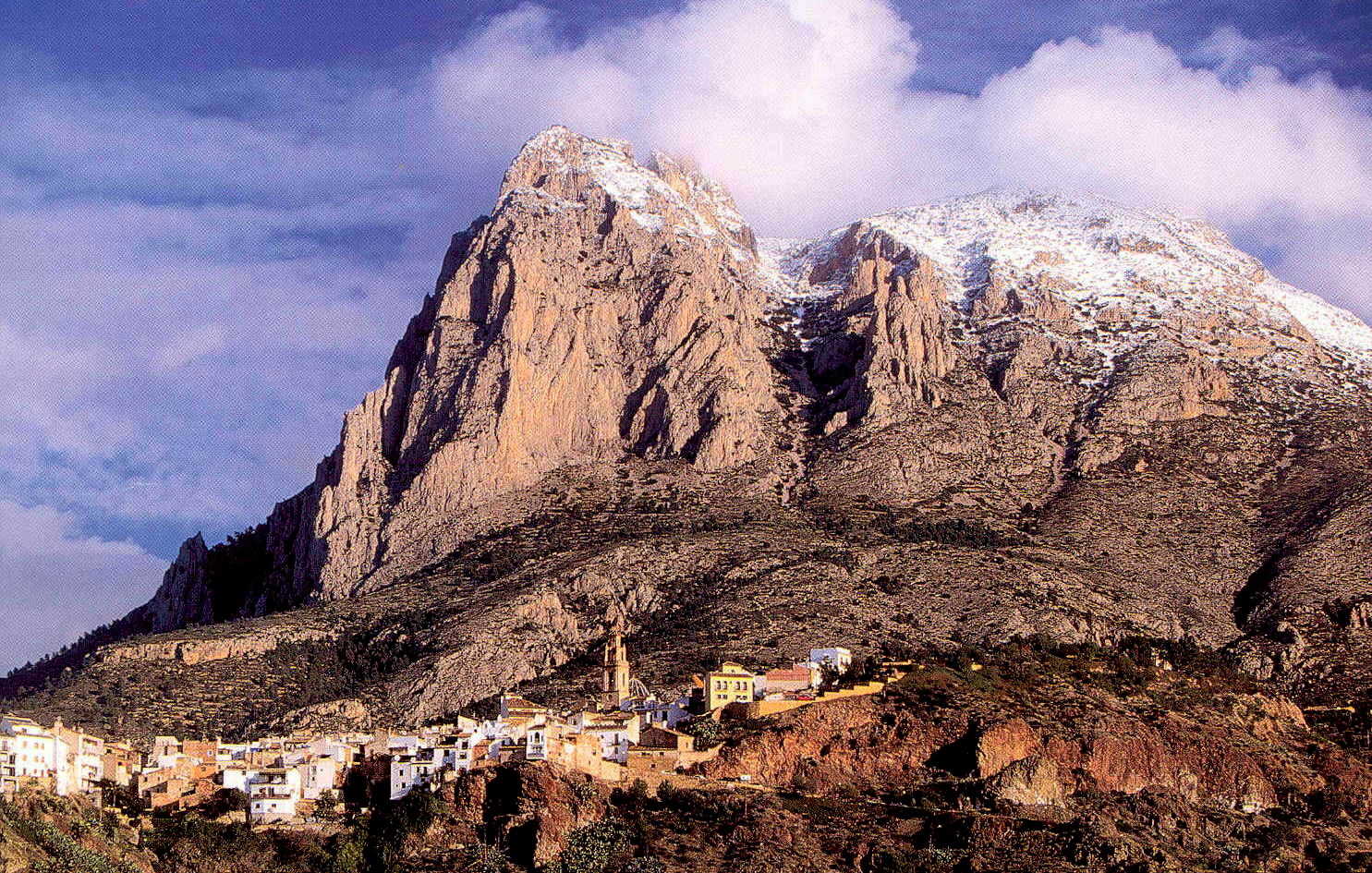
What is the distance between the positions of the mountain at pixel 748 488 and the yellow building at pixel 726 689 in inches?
500

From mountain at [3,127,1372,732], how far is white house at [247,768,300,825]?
73.8ft

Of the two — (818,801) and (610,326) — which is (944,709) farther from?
(610,326)

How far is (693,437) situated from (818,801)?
6250 centimetres

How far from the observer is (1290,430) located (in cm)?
16888

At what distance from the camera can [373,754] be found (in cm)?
10925

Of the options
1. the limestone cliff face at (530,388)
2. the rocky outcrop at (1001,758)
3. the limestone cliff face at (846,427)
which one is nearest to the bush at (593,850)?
the rocky outcrop at (1001,758)

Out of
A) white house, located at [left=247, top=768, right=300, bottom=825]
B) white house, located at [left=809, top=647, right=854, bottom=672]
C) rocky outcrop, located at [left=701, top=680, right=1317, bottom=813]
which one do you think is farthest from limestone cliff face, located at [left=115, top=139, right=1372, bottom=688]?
white house, located at [left=247, top=768, right=300, bottom=825]

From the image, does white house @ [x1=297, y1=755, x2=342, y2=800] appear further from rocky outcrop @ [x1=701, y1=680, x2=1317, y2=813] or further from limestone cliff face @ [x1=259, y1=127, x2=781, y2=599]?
limestone cliff face @ [x1=259, y1=127, x2=781, y2=599]

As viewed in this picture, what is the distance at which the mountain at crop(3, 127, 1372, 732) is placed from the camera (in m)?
136

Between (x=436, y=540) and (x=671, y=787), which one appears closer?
(x=671, y=787)

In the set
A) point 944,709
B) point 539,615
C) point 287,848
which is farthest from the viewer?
point 539,615

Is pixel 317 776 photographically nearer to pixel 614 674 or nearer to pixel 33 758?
pixel 33 758

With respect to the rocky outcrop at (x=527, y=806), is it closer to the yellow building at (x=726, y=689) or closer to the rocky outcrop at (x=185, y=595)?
the yellow building at (x=726, y=689)

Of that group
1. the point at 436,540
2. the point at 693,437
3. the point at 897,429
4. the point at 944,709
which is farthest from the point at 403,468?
the point at 944,709
